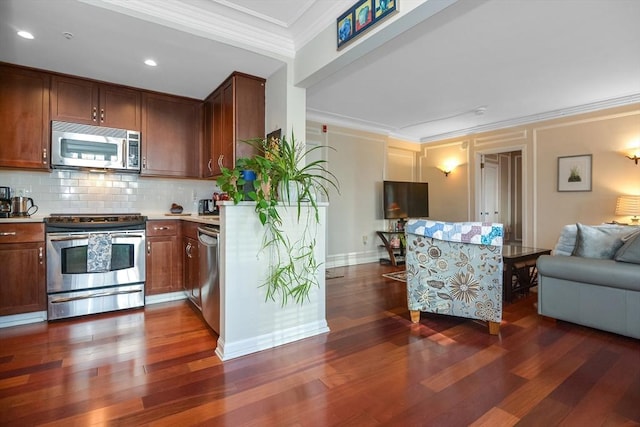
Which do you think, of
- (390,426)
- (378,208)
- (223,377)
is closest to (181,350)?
(223,377)

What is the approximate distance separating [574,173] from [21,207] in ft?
22.8

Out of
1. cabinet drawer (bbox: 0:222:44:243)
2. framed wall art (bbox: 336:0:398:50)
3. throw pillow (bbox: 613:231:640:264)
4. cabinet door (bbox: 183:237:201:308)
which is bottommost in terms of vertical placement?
cabinet door (bbox: 183:237:201:308)

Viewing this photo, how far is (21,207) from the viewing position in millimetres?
3156

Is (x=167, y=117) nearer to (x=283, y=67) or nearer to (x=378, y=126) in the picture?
(x=283, y=67)

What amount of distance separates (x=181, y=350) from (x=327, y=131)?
3942 millimetres

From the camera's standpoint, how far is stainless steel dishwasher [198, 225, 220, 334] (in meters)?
2.39

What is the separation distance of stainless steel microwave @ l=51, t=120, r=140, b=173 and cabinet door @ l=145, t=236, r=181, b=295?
35.8 inches

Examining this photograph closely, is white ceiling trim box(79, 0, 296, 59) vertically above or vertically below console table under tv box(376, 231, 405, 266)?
above

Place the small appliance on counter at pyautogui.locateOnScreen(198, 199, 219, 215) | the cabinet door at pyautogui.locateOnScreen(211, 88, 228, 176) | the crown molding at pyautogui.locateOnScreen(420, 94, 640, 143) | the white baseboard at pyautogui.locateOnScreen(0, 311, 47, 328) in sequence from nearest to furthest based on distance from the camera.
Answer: the white baseboard at pyautogui.locateOnScreen(0, 311, 47, 328)
the cabinet door at pyautogui.locateOnScreen(211, 88, 228, 176)
the small appliance on counter at pyautogui.locateOnScreen(198, 199, 219, 215)
the crown molding at pyautogui.locateOnScreen(420, 94, 640, 143)

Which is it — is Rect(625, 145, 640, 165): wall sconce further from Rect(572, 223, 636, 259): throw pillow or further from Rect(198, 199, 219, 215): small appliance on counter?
Rect(198, 199, 219, 215): small appliance on counter

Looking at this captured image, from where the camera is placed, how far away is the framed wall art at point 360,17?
6.72ft

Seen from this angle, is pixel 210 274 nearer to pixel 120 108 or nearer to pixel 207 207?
pixel 207 207

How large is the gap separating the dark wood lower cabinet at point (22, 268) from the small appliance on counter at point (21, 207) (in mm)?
517

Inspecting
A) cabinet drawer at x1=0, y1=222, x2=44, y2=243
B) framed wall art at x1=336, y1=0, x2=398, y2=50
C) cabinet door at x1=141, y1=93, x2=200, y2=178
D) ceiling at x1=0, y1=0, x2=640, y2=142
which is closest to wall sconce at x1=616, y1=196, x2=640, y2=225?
ceiling at x1=0, y1=0, x2=640, y2=142
